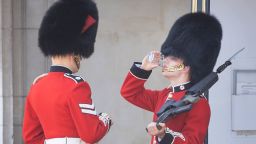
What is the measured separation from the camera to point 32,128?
3279 millimetres

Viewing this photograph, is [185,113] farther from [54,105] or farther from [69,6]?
[69,6]

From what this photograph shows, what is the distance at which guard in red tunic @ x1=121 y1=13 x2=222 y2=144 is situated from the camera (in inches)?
119

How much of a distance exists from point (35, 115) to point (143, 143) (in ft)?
8.57

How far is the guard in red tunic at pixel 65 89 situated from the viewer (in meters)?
3.01

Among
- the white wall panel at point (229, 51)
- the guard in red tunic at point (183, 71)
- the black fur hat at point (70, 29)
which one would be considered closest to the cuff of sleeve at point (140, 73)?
the guard in red tunic at point (183, 71)

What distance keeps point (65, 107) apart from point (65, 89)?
92 mm

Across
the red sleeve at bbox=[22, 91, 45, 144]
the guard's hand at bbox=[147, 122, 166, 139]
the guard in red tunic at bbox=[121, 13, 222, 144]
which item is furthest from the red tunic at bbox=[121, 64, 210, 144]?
the red sleeve at bbox=[22, 91, 45, 144]

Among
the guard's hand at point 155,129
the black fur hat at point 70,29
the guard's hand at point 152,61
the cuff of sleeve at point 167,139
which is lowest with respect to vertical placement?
the cuff of sleeve at point 167,139

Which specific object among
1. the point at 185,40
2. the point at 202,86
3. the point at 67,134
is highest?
the point at 185,40

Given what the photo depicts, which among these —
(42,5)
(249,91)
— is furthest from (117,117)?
(249,91)

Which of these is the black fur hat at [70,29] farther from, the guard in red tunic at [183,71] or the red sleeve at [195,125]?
the red sleeve at [195,125]

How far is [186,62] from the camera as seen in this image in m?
3.11

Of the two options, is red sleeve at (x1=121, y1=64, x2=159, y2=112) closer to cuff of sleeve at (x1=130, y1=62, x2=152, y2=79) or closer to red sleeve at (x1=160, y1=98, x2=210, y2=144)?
cuff of sleeve at (x1=130, y1=62, x2=152, y2=79)

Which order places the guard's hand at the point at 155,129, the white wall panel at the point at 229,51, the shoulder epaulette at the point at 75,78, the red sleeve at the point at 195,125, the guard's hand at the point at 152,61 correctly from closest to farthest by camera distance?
the guard's hand at the point at 155,129 → the red sleeve at the point at 195,125 → the shoulder epaulette at the point at 75,78 → the guard's hand at the point at 152,61 → the white wall panel at the point at 229,51
